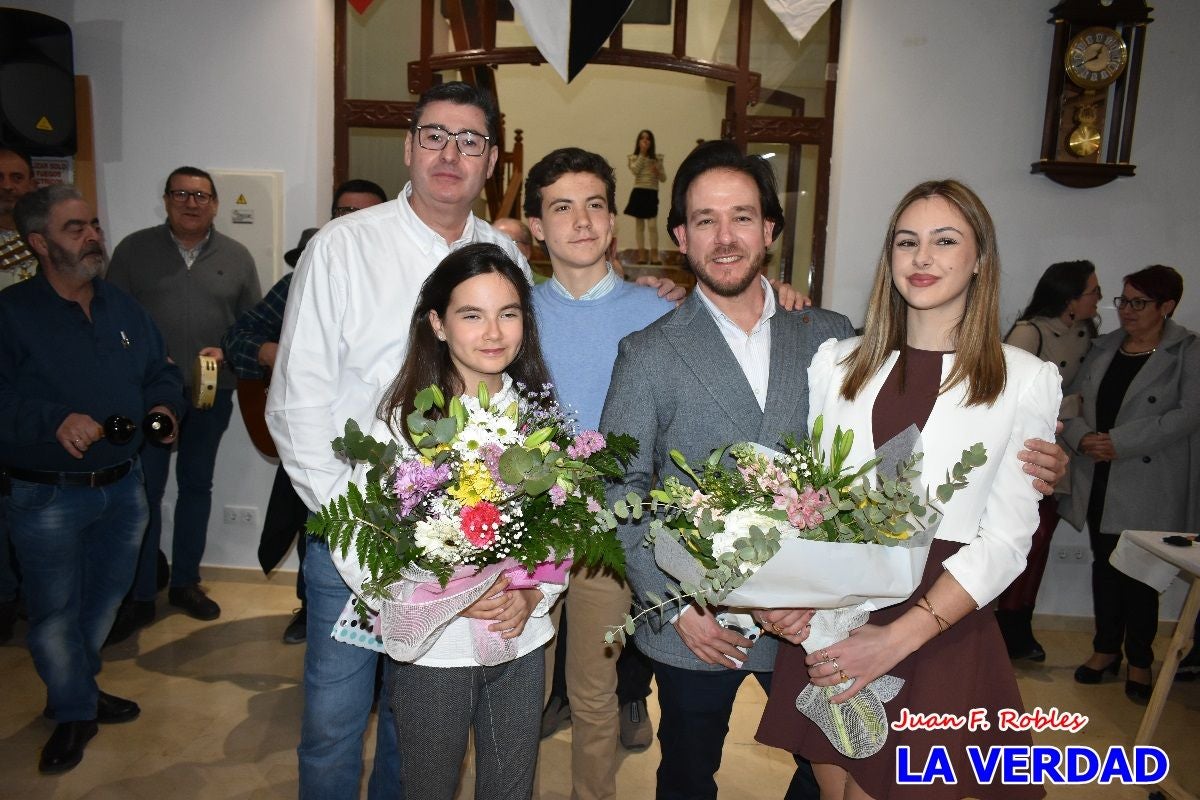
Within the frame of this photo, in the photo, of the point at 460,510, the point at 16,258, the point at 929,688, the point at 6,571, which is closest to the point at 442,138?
the point at 460,510

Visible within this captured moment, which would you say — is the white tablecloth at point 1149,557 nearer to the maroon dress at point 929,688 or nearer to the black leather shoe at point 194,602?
the maroon dress at point 929,688

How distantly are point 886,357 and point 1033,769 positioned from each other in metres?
0.86

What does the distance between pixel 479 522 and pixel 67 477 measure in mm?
1988

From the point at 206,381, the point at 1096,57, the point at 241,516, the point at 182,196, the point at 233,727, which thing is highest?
the point at 1096,57

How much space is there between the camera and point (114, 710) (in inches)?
124

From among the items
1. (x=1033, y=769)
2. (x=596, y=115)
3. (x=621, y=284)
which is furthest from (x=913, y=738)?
(x=596, y=115)

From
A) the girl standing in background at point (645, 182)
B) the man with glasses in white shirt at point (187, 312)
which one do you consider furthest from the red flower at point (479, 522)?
the girl standing in background at point (645, 182)

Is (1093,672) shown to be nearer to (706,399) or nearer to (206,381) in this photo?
(706,399)

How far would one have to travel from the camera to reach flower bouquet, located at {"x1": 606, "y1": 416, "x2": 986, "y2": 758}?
4.78 feet

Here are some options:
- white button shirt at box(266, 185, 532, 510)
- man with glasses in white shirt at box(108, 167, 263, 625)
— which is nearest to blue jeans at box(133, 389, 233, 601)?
man with glasses in white shirt at box(108, 167, 263, 625)

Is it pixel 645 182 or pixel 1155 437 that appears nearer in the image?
pixel 1155 437

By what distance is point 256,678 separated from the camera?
357 centimetres

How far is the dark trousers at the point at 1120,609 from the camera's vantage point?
3795 millimetres

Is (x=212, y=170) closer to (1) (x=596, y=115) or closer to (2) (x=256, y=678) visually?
(2) (x=256, y=678)
